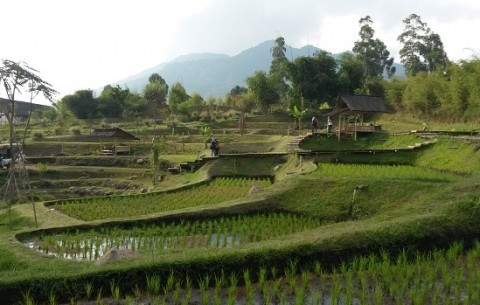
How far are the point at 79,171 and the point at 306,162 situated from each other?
14945 millimetres

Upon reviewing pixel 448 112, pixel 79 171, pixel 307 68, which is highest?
pixel 307 68

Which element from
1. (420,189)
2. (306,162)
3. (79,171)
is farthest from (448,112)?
(79,171)

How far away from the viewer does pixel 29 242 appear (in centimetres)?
1195

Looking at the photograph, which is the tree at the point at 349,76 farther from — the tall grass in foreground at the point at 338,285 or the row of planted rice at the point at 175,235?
the tall grass in foreground at the point at 338,285

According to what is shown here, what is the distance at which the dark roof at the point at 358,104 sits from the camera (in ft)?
92.3

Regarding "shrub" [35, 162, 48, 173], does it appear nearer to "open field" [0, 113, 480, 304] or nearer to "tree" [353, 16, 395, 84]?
"open field" [0, 113, 480, 304]

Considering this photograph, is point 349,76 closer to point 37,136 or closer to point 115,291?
point 37,136

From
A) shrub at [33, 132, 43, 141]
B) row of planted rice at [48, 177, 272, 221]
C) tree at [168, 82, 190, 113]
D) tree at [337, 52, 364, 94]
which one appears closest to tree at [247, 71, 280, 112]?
tree at [337, 52, 364, 94]

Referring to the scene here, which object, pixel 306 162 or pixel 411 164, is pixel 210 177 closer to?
pixel 306 162

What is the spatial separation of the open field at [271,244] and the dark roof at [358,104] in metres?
7.88

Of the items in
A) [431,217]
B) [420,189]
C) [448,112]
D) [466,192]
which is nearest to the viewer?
[431,217]

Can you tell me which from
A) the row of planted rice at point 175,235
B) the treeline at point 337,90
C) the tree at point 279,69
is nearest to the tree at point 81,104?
the treeline at point 337,90

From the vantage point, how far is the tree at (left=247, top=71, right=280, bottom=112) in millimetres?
52656

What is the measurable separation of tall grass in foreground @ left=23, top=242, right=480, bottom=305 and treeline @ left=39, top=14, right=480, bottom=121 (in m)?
24.0
